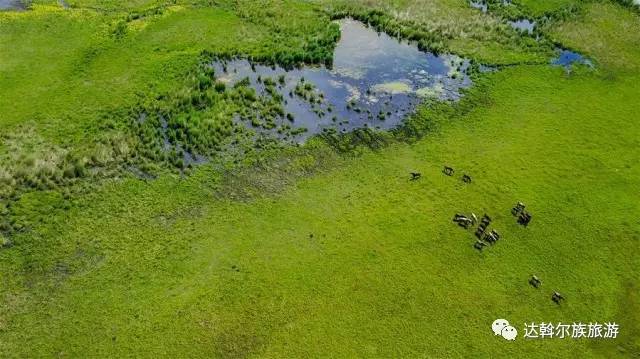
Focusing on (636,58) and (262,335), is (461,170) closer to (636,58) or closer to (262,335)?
(262,335)

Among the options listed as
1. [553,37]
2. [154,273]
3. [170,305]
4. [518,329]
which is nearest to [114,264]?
[154,273]

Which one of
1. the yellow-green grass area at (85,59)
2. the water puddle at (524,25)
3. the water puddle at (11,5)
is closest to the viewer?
the yellow-green grass area at (85,59)

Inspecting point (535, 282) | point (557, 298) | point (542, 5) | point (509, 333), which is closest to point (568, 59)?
point (542, 5)

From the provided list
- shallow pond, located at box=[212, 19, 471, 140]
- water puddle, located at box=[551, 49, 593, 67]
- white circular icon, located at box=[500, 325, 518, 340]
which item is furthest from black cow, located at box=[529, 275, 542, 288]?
water puddle, located at box=[551, 49, 593, 67]

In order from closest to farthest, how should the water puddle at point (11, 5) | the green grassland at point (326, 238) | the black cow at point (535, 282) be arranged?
the green grassland at point (326, 238)
the black cow at point (535, 282)
the water puddle at point (11, 5)

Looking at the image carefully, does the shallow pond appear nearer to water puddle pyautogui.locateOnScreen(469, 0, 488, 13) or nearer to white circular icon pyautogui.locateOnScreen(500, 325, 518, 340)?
water puddle pyautogui.locateOnScreen(469, 0, 488, 13)

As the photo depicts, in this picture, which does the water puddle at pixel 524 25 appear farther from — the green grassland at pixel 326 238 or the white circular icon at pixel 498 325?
the white circular icon at pixel 498 325

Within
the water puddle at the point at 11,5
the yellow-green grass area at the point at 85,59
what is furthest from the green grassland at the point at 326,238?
the water puddle at the point at 11,5

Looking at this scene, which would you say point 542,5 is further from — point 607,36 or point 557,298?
point 557,298
